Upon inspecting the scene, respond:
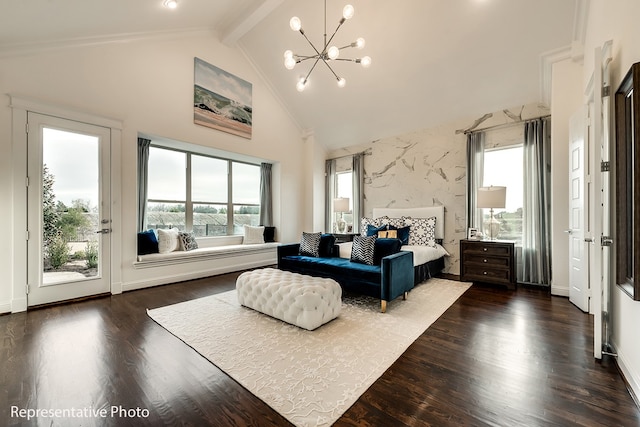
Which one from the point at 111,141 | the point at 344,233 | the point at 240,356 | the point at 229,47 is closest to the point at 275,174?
the point at 344,233

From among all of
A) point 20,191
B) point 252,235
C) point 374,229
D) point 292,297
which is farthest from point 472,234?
point 20,191

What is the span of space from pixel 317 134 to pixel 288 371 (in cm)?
558

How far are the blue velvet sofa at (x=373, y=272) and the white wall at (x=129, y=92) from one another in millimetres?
2549

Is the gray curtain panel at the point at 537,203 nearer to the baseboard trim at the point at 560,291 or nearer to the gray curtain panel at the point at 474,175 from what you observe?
the baseboard trim at the point at 560,291

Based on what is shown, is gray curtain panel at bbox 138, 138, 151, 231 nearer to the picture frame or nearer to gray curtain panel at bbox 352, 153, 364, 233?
gray curtain panel at bbox 352, 153, 364, 233

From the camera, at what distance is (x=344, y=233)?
5.82 metres

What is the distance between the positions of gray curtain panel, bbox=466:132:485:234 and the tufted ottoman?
10.3 ft


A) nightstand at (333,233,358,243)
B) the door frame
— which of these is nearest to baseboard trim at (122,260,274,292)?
the door frame

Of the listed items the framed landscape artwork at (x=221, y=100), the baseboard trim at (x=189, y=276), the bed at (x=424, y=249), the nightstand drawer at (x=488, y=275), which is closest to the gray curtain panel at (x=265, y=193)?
the framed landscape artwork at (x=221, y=100)

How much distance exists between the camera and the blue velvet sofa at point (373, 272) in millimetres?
2939

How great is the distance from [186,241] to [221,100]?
2.75m

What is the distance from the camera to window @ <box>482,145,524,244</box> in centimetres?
428

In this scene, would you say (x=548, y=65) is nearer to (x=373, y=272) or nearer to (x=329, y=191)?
(x=373, y=272)

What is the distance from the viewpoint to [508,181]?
14.4 feet
